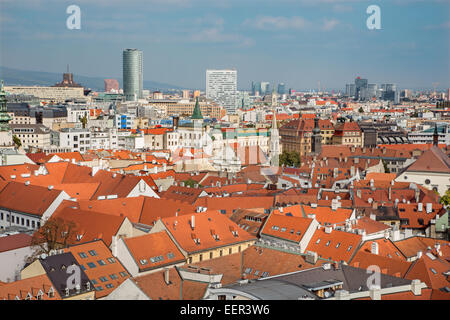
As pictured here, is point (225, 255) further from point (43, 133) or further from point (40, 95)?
point (40, 95)

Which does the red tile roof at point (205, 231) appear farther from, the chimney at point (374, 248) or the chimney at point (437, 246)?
the chimney at point (437, 246)

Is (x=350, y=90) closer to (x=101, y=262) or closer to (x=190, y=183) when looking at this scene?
(x=190, y=183)

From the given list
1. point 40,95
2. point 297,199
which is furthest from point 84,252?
point 40,95

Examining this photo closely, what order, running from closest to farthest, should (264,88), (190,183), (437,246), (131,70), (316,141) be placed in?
(437,246)
(190,183)
(316,141)
(131,70)
(264,88)

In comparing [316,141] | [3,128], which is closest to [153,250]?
[3,128]

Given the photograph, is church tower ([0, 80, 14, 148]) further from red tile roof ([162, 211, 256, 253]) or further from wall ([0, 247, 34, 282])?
red tile roof ([162, 211, 256, 253])

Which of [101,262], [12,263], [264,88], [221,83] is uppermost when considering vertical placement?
[221,83]

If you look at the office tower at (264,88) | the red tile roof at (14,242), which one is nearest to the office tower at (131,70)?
the office tower at (264,88)

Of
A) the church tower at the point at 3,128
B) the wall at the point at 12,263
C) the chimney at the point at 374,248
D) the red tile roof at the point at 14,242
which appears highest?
the church tower at the point at 3,128

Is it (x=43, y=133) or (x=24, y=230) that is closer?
(x=24, y=230)
